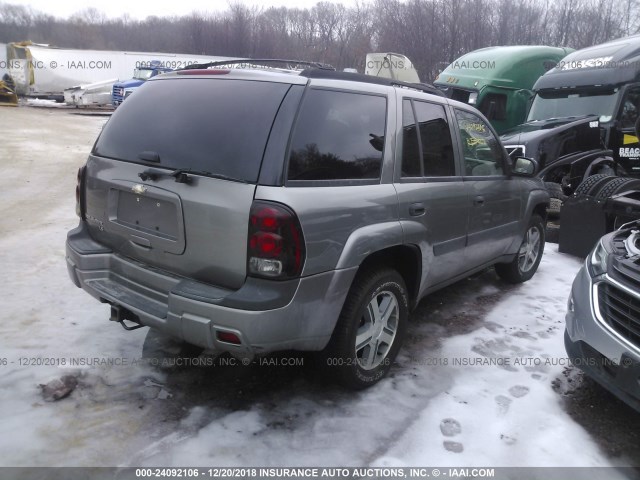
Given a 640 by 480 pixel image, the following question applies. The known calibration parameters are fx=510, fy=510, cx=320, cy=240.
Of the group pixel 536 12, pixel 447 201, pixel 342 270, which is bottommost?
pixel 342 270

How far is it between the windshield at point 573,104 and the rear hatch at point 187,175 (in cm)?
771

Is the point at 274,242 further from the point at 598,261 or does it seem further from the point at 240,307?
the point at 598,261

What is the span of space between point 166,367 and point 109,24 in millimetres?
85356

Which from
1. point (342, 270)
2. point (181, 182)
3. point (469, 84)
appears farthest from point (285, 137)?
point (469, 84)

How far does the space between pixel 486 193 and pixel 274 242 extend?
2.47m

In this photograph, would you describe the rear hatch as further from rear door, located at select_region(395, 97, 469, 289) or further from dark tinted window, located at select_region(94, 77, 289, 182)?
rear door, located at select_region(395, 97, 469, 289)

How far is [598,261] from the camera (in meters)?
3.32

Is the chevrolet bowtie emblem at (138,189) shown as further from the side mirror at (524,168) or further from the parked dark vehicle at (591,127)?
the parked dark vehicle at (591,127)

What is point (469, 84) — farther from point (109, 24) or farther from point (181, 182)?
point (109, 24)

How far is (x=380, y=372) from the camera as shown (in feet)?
11.0

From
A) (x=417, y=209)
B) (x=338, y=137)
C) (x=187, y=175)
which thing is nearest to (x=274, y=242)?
(x=187, y=175)

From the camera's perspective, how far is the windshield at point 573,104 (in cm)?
850

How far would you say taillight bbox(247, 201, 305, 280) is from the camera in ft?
8.23

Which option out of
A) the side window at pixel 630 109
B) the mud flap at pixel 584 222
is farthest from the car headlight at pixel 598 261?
the side window at pixel 630 109
